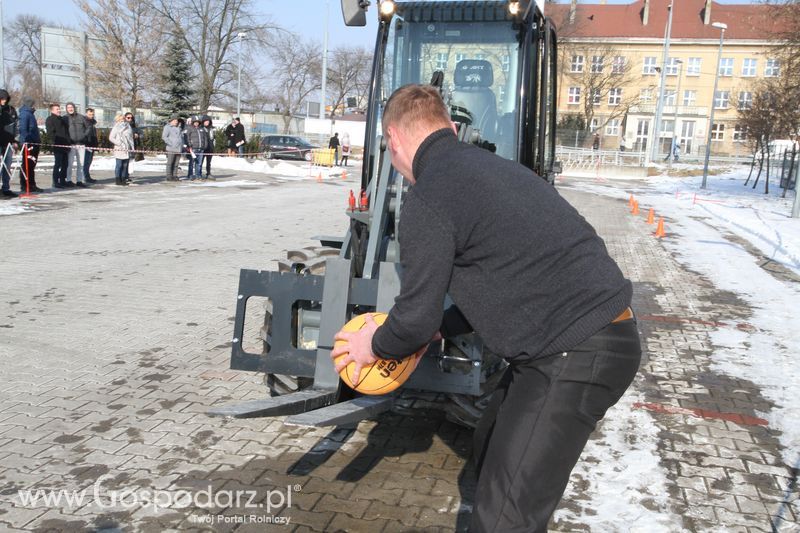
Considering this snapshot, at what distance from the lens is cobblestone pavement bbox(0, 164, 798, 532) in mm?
3717

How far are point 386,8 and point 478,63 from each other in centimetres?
89

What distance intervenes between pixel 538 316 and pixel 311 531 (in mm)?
1825

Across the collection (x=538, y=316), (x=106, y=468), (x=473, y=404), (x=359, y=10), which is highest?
(x=359, y=10)

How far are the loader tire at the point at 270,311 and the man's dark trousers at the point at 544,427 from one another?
91.1 inches

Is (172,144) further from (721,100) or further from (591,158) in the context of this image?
(721,100)

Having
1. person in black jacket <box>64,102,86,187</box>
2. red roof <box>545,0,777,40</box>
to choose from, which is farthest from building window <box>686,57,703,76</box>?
person in black jacket <box>64,102,86,187</box>

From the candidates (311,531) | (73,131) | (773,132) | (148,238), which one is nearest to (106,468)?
(311,531)

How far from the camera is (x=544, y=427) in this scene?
2383 mm

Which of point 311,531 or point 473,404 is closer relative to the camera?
point 311,531

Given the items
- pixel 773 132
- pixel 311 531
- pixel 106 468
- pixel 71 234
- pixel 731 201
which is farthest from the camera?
pixel 773 132

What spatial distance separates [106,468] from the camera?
4.07 metres

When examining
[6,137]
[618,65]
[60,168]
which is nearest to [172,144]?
[60,168]

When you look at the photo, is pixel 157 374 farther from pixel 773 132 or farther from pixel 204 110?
pixel 204 110

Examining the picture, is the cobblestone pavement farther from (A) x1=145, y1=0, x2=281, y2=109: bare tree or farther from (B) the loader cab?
(A) x1=145, y1=0, x2=281, y2=109: bare tree
